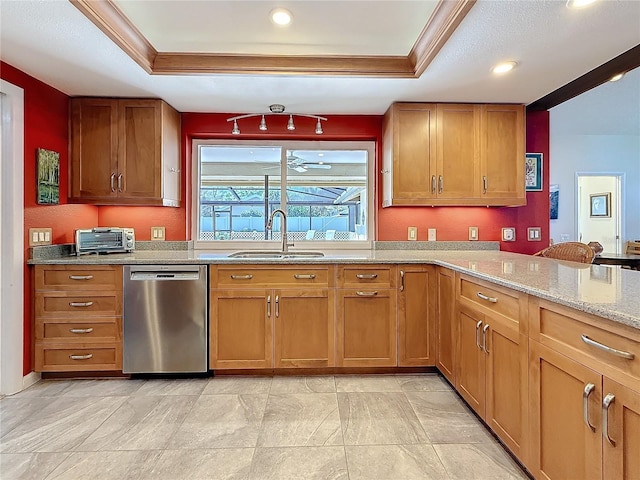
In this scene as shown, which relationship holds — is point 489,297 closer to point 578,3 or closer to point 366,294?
point 366,294

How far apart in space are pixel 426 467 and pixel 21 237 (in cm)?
287

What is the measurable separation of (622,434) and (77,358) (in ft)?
10.0

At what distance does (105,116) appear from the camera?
2914 mm

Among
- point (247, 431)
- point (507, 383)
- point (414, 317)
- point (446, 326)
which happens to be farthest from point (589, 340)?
point (247, 431)

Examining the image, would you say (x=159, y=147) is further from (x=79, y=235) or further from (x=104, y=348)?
(x=104, y=348)

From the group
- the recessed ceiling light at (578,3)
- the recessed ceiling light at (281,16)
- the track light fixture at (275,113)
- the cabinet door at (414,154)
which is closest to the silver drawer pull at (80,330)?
the track light fixture at (275,113)

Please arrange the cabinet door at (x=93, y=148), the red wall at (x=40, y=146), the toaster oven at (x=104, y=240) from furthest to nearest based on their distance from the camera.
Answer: the cabinet door at (x=93, y=148) → the toaster oven at (x=104, y=240) → the red wall at (x=40, y=146)

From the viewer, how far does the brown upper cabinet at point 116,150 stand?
2.91 meters

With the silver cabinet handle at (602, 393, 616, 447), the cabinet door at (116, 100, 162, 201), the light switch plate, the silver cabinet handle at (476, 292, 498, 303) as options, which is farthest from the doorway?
the cabinet door at (116, 100, 162, 201)

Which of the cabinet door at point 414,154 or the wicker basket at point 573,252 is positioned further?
the cabinet door at point 414,154

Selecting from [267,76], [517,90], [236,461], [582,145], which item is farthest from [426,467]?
[582,145]

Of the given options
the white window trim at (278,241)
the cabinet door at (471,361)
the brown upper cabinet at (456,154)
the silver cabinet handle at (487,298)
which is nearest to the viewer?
the silver cabinet handle at (487,298)

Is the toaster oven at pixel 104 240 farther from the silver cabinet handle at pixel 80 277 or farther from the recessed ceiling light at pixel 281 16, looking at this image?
the recessed ceiling light at pixel 281 16

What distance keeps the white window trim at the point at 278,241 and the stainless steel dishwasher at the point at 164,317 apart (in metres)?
0.84
